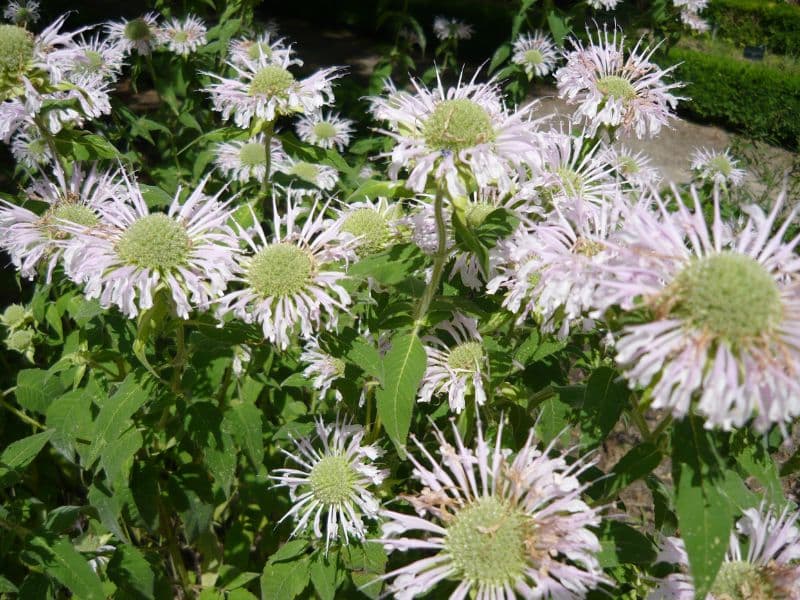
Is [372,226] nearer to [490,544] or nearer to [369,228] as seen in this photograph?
[369,228]

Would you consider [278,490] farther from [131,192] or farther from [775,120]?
[775,120]

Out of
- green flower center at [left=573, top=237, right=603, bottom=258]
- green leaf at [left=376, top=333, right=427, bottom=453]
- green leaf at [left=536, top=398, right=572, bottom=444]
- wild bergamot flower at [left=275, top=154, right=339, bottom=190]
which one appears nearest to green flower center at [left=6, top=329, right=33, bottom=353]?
wild bergamot flower at [left=275, top=154, right=339, bottom=190]

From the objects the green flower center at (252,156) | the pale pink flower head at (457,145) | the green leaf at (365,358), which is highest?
the green flower center at (252,156)

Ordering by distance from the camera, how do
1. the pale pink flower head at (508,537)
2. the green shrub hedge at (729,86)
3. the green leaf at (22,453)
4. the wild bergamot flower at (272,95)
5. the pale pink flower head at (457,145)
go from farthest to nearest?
1. the green shrub hedge at (729,86)
2. the wild bergamot flower at (272,95)
3. the green leaf at (22,453)
4. the pale pink flower head at (457,145)
5. the pale pink flower head at (508,537)

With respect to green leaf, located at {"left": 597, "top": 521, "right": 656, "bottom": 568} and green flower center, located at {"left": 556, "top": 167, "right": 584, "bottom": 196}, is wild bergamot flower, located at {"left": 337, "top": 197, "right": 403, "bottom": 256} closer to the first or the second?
green flower center, located at {"left": 556, "top": 167, "right": 584, "bottom": 196}

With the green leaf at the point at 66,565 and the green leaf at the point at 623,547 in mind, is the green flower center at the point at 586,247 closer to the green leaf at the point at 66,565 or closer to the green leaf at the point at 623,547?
the green leaf at the point at 623,547

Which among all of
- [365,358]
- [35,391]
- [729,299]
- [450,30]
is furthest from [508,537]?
[450,30]

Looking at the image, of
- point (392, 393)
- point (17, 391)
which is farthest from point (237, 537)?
point (392, 393)

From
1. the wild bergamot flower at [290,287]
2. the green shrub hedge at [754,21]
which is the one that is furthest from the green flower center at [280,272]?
the green shrub hedge at [754,21]
